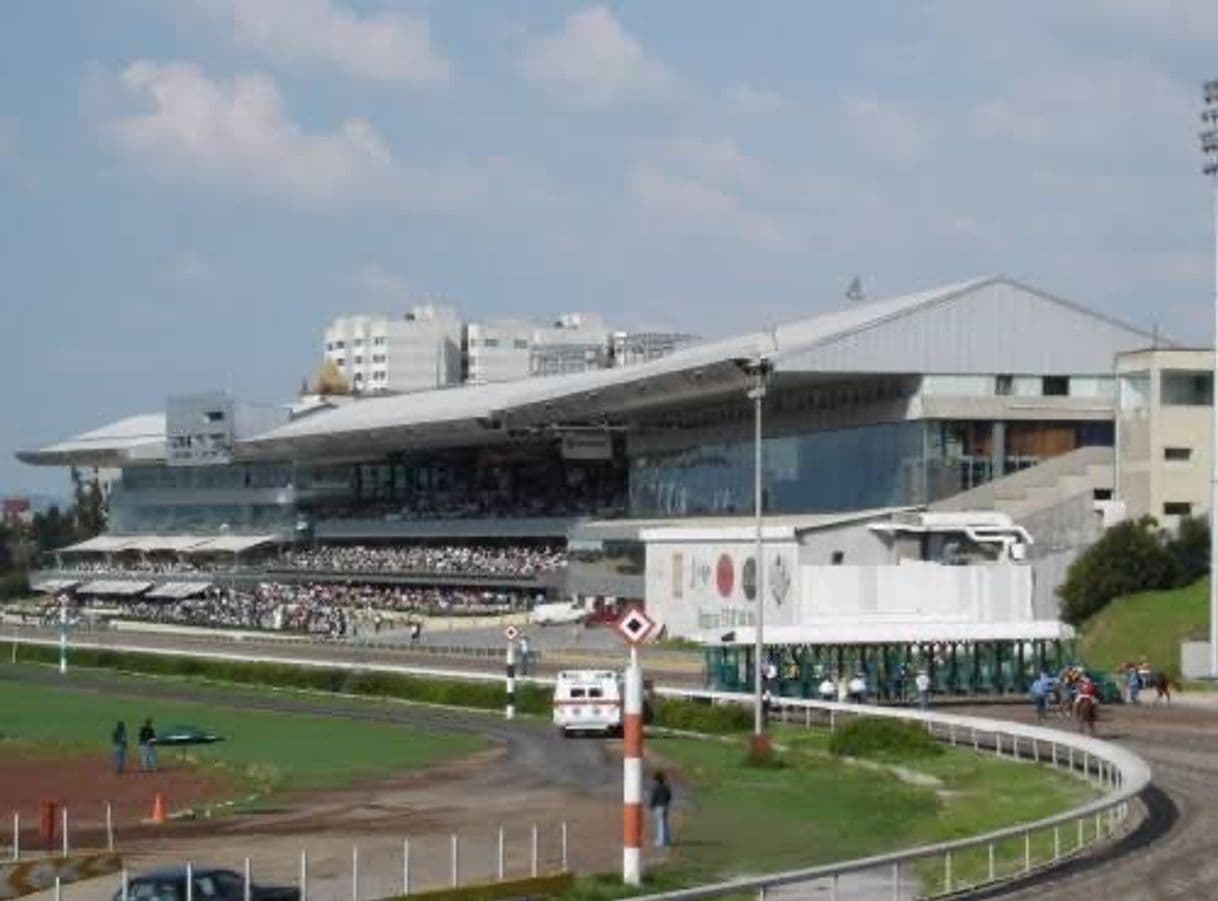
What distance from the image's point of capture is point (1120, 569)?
3150 inches

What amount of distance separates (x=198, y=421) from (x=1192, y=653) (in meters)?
105

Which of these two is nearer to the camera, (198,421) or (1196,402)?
(1196,402)

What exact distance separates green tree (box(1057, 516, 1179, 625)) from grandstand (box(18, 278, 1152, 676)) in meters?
1.92

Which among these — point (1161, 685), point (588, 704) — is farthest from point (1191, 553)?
point (588, 704)

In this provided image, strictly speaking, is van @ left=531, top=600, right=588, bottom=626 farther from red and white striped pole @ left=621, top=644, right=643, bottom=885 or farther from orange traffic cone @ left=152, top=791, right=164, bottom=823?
red and white striped pole @ left=621, top=644, right=643, bottom=885

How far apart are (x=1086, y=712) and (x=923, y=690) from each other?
1039 cm

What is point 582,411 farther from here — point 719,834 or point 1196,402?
point 719,834

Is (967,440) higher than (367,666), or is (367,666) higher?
(967,440)

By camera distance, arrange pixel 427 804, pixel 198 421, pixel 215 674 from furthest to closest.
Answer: pixel 198 421
pixel 215 674
pixel 427 804

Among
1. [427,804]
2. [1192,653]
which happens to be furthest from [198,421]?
[427,804]

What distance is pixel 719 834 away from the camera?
38.2 meters

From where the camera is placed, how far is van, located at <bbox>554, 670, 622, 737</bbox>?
59.5m

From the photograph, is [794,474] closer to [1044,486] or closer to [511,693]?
[1044,486]

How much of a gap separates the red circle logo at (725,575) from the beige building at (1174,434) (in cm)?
1598
